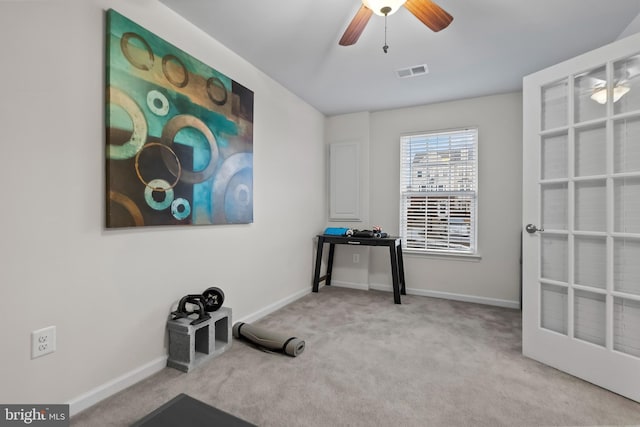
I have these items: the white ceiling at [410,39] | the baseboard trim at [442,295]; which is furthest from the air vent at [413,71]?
the baseboard trim at [442,295]

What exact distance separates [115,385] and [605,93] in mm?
3456

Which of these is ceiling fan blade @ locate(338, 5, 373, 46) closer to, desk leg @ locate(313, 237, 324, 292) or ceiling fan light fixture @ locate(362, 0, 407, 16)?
ceiling fan light fixture @ locate(362, 0, 407, 16)

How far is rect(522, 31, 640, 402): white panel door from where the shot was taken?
1.81 metres

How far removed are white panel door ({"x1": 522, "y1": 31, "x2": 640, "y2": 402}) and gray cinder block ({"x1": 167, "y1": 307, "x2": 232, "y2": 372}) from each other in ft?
7.42

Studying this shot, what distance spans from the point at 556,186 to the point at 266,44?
8.11 feet

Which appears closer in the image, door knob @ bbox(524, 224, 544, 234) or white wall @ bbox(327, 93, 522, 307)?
door knob @ bbox(524, 224, 544, 234)

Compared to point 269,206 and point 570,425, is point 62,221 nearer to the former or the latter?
point 269,206

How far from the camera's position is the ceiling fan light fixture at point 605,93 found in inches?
73.0

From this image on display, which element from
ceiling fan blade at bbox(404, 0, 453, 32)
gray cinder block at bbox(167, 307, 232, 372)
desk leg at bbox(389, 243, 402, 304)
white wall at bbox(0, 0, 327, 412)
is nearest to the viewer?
white wall at bbox(0, 0, 327, 412)

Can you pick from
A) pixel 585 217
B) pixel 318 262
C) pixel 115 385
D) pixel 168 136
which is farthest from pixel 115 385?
pixel 585 217

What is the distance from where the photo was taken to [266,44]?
2551mm

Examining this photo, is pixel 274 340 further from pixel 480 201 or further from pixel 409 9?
pixel 480 201

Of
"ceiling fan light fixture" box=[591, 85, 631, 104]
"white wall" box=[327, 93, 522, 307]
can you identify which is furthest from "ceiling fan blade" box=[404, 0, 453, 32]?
"white wall" box=[327, 93, 522, 307]

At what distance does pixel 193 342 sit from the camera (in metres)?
2.04
